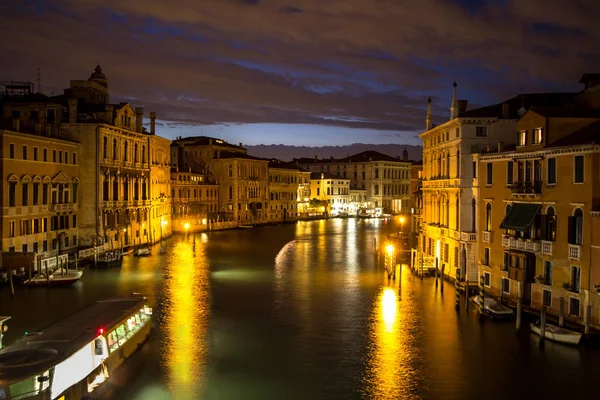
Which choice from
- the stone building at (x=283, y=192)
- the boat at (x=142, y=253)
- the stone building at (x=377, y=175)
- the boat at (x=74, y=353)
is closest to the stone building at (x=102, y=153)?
the boat at (x=142, y=253)

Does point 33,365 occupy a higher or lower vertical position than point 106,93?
lower

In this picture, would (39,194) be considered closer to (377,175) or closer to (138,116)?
(138,116)

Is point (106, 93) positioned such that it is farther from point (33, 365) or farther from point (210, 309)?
point (33, 365)

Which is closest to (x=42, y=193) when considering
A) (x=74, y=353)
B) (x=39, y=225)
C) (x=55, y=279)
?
(x=39, y=225)

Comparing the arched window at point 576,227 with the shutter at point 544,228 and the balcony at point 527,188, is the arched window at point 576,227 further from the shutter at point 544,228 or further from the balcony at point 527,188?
the balcony at point 527,188

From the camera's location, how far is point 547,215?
56.0ft

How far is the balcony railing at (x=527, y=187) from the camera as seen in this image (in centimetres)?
1744

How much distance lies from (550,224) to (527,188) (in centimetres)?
135

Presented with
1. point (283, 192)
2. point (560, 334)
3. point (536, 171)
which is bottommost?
point (560, 334)

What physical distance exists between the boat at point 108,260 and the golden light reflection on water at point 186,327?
2.41 meters

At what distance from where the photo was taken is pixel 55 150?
28.9m

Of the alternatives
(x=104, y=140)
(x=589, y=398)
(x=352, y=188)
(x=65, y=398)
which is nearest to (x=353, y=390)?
(x=589, y=398)

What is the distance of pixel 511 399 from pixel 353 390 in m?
2.98

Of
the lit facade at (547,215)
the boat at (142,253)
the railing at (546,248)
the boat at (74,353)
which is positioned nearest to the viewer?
the boat at (74,353)
